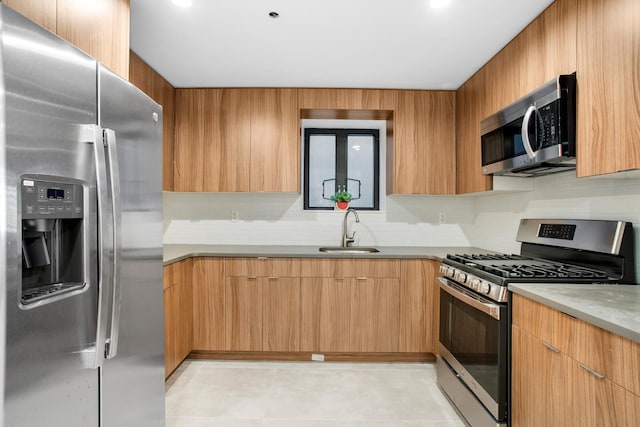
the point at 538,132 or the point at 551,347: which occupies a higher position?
the point at 538,132

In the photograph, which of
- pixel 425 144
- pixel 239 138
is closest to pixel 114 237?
pixel 239 138

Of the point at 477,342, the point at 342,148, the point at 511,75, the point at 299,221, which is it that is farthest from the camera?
the point at 342,148

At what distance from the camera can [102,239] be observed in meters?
1.23

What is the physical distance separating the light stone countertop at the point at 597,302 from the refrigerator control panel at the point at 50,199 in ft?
5.46

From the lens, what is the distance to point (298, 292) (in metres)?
3.04

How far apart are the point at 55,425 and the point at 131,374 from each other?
403 millimetres

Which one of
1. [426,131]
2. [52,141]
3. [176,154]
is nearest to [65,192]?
[52,141]

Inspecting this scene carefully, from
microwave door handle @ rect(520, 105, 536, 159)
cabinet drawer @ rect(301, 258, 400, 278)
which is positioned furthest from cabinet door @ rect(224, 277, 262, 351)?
microwave door handle @ rect(520, 105, 536, 159)

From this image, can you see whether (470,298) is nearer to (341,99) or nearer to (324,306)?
(324,306)

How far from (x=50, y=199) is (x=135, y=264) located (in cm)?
49

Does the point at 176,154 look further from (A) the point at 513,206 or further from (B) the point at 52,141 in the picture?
(A) the point at 513,206

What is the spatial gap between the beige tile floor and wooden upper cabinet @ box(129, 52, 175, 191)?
1.59 meters

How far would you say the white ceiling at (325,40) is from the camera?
6.73 ft

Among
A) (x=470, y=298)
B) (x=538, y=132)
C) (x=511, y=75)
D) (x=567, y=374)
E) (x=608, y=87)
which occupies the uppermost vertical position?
(x=511, y=75)
